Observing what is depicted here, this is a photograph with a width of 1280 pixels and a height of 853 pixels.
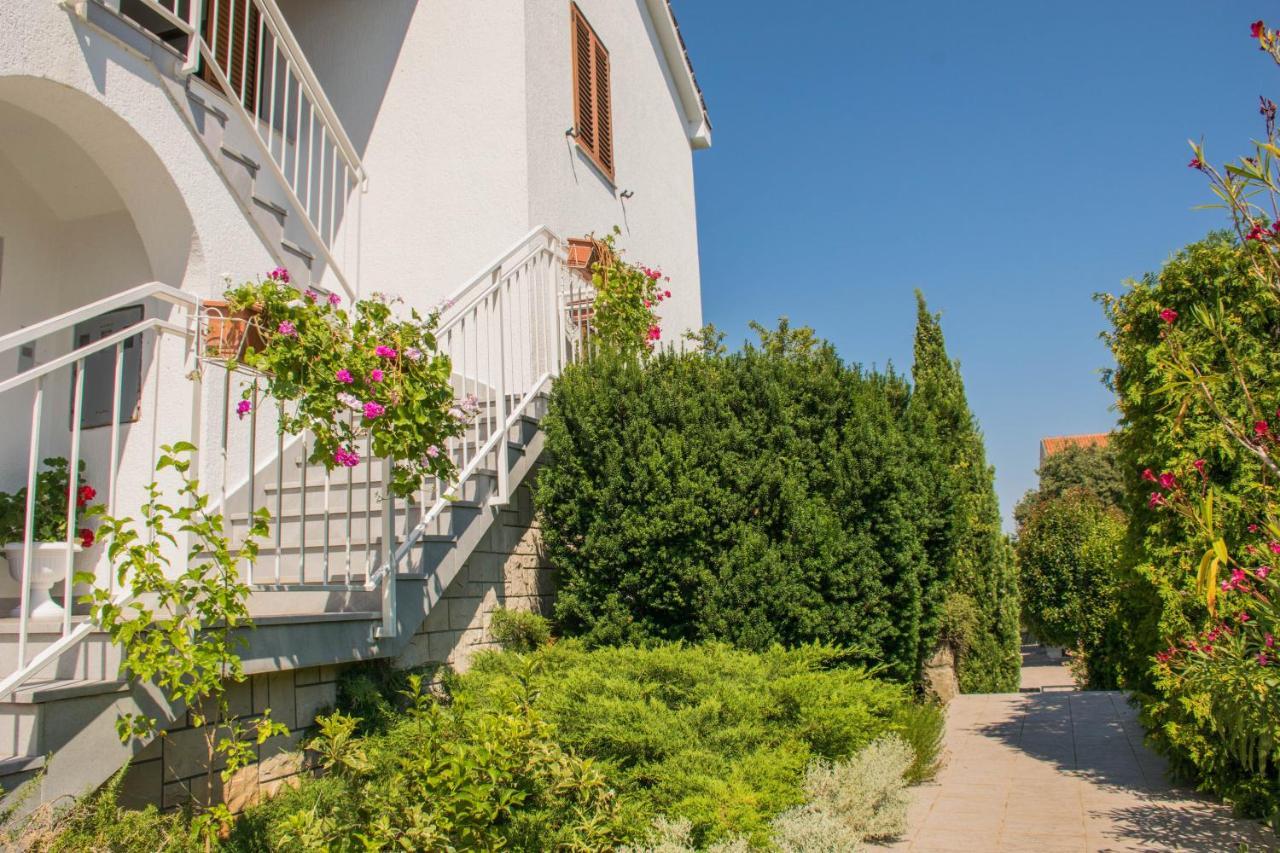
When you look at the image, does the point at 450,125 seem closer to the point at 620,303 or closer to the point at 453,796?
the point at 620,303

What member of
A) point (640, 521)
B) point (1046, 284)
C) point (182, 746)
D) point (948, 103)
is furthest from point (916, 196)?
point (182, 746)

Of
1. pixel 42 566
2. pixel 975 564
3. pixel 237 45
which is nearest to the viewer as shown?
pixel 42 566

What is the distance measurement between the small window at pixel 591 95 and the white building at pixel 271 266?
0.05m

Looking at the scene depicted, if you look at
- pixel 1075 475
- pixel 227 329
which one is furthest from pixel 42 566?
pixel 1075 475

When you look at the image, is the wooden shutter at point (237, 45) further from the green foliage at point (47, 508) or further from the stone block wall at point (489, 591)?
the stone block wall at point (489, 591)

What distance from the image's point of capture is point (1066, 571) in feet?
44.3

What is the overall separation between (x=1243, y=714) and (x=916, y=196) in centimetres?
857

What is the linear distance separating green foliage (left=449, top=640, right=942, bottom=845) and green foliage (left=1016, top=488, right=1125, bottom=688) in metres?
9.30

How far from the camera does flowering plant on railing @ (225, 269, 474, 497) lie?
353 centimetres

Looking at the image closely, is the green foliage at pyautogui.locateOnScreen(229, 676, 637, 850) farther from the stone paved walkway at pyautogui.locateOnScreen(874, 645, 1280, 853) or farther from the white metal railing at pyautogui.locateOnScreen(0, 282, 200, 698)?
the stone paved walkway at pyautogui.locateOnScreen(874, 645, 1280, 853)

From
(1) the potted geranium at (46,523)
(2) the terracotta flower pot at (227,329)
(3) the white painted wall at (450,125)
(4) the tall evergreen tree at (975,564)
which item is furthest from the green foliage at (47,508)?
(4) the tall evergreen tree at (975,564)

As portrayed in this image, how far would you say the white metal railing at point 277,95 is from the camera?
5.25m

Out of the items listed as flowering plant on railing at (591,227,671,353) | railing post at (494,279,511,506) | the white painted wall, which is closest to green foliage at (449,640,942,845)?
railing post at (494,279,511,506)

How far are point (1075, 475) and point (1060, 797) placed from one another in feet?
99.0
